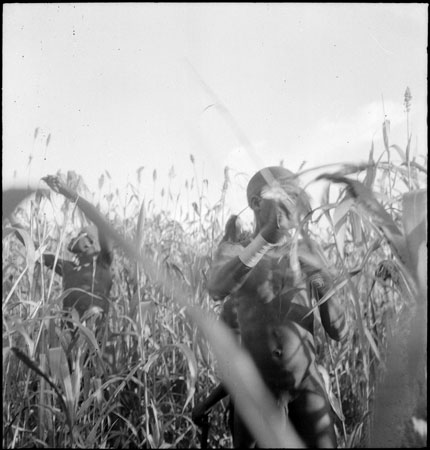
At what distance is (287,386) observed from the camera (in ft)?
2.96

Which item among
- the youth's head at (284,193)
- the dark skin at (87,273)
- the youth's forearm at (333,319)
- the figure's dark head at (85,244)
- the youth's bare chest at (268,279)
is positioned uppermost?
the figure's dark head at (85,244)

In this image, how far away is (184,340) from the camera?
4.22 ft

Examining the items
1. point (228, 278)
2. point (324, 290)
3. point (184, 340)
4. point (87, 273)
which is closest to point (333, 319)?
point (324, 290)

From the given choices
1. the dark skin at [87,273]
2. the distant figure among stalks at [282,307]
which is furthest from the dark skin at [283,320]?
the dark skin at [87,273]

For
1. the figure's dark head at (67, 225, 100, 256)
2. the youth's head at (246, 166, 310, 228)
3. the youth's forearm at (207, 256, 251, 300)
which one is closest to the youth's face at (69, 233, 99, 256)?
the figure's dark head at (67, 225, 100, 256)

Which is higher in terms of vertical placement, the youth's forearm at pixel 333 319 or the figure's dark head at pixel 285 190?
the figure's dark head at pixel 285 190

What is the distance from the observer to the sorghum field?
59 cm

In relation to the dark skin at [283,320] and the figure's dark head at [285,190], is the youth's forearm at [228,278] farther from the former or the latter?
the figure's dark head at [285,190]

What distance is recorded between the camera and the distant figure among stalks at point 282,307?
2.83ft

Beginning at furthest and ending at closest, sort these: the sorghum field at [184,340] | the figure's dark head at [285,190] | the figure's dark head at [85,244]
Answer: the figure's dark head at [85,244], the figure's dark head at [285,190], the sorghum field at [184,340]

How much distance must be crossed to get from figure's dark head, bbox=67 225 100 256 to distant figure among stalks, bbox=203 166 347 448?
44 cm

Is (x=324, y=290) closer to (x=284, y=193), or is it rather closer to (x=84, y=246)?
(x=284, y=193)

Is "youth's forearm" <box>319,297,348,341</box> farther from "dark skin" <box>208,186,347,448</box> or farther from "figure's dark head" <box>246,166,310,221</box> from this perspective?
"figure's dark head" <box>246,166,310,221</box>

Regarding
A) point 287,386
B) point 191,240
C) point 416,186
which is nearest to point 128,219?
point 191,240
